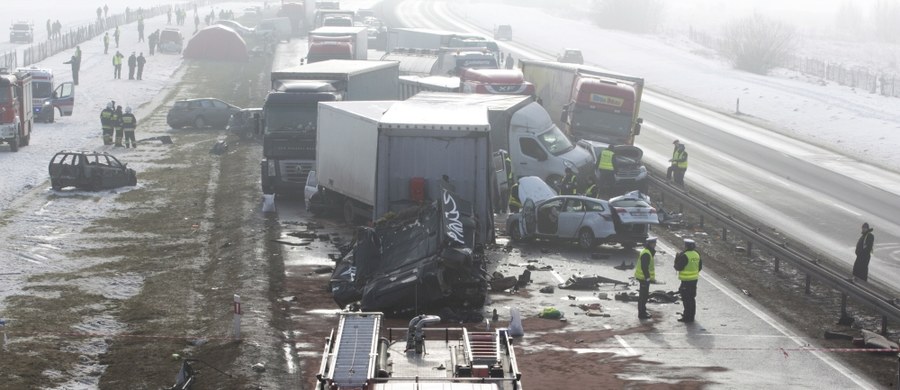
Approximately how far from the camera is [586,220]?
92.1 feet

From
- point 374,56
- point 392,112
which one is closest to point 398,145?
point 392,112

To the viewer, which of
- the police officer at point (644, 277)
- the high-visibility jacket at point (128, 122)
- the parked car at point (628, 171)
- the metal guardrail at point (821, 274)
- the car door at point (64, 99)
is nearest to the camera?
the metal guardrail at point (821, 274)

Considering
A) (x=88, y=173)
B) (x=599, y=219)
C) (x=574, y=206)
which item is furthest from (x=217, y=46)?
(x=599, y=219)

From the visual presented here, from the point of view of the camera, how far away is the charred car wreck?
21.0 metres

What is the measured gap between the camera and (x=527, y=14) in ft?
463

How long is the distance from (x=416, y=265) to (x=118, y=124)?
26.1 metres

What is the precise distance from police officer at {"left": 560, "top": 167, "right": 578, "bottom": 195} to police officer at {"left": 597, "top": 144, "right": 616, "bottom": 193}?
2542 millimetres

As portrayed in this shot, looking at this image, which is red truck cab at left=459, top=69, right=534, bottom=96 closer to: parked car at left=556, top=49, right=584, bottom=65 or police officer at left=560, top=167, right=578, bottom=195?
police officer at left=560, top=167, right=578, bottom=195

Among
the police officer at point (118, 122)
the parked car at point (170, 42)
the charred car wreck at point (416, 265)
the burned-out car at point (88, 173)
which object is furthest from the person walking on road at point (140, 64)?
the charred car wreck at point (416, 265)

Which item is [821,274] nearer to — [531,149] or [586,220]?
[586,220]

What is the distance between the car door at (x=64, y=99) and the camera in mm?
52719

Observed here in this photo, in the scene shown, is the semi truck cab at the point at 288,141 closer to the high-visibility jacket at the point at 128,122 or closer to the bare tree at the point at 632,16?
the high-visibility jacket at the point at 128,122

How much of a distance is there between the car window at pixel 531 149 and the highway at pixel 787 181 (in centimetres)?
579

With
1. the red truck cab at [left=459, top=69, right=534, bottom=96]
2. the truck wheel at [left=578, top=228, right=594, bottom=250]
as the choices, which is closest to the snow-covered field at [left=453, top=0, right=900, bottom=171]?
the red truck cab at [left=459, top=69, right=534, bottom=96]
